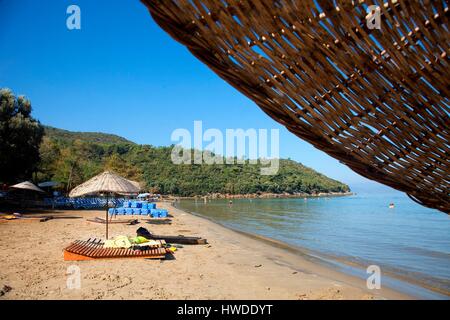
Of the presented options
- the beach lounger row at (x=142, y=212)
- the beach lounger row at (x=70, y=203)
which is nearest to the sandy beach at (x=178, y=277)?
the beach lounger row at (x=142, y=212)

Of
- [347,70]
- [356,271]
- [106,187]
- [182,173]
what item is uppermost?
[182,173]

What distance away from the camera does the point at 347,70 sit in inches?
43.3

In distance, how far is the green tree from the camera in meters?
23.0

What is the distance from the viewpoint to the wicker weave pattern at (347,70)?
39.8 inches

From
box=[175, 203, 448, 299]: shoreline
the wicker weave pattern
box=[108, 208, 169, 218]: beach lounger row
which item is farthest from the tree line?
the wicker weave pattern

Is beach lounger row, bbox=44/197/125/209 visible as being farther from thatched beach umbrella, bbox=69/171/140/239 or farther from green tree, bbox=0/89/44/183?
thatched beach umbrella, bbox=69/171/140/239

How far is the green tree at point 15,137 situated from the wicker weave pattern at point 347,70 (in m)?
25.8

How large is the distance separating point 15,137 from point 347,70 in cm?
2696

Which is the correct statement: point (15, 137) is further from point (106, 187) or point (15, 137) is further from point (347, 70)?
point (347, 70)

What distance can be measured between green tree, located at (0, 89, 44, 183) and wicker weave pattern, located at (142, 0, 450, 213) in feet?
84.5
